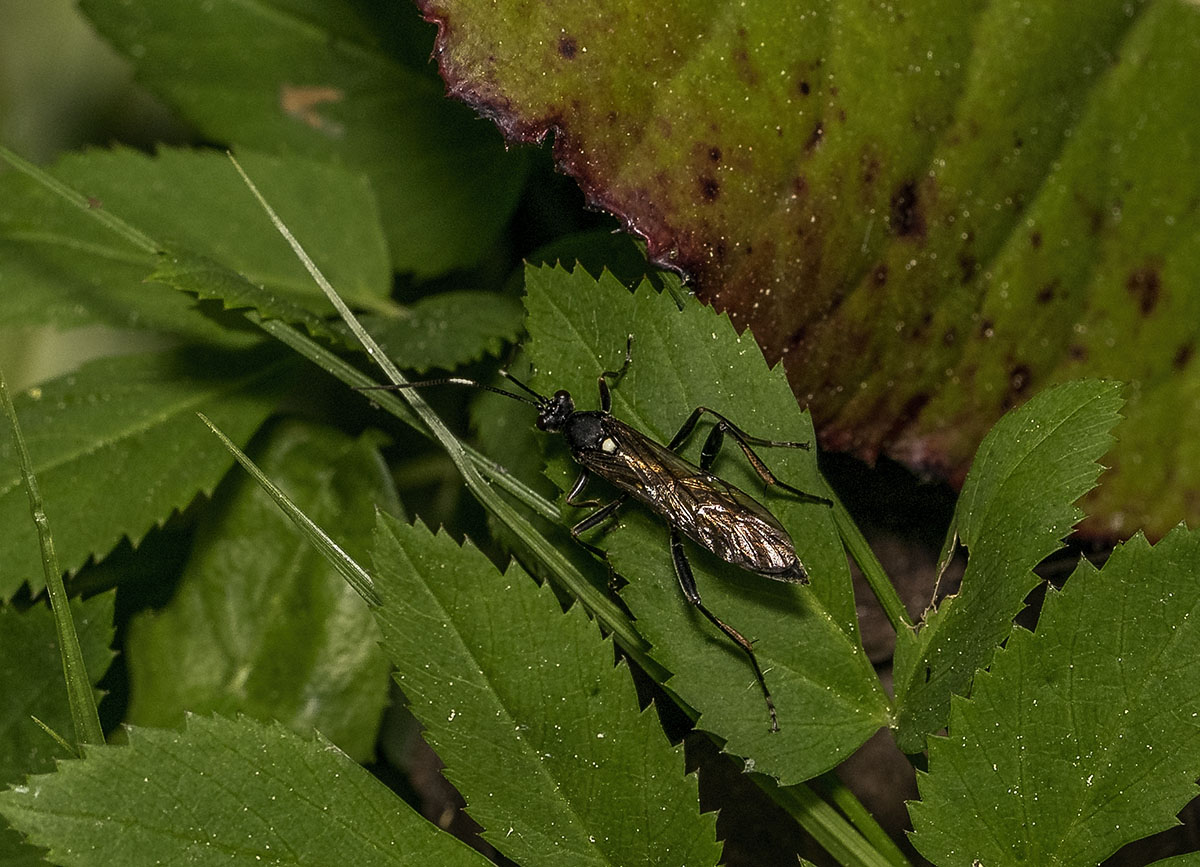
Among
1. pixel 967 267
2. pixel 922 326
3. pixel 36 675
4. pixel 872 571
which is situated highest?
pixel 967 267

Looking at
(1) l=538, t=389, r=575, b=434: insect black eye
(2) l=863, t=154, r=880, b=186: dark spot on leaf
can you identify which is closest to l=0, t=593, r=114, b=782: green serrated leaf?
(1) l=538, t=389, r=575, b=434: insect black eye

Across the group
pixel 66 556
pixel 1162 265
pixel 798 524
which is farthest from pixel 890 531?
pixel 66 556

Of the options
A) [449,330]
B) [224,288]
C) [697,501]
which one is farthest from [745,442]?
[224,288]

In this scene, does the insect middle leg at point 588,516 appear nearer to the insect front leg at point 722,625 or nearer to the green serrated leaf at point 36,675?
the insect front leg at point 722,625

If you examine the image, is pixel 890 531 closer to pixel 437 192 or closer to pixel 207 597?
pixel 437 192

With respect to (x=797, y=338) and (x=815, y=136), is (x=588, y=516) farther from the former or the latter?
(x=815, y=136)

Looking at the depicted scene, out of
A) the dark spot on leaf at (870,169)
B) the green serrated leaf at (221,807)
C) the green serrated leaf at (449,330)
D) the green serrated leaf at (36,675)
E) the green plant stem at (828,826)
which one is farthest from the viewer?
the green serrated leaf at (449,330)

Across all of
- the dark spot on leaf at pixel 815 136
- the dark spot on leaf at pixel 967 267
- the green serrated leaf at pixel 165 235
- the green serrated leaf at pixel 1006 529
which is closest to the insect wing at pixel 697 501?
the green serrated leaf at pixel 1006 529
